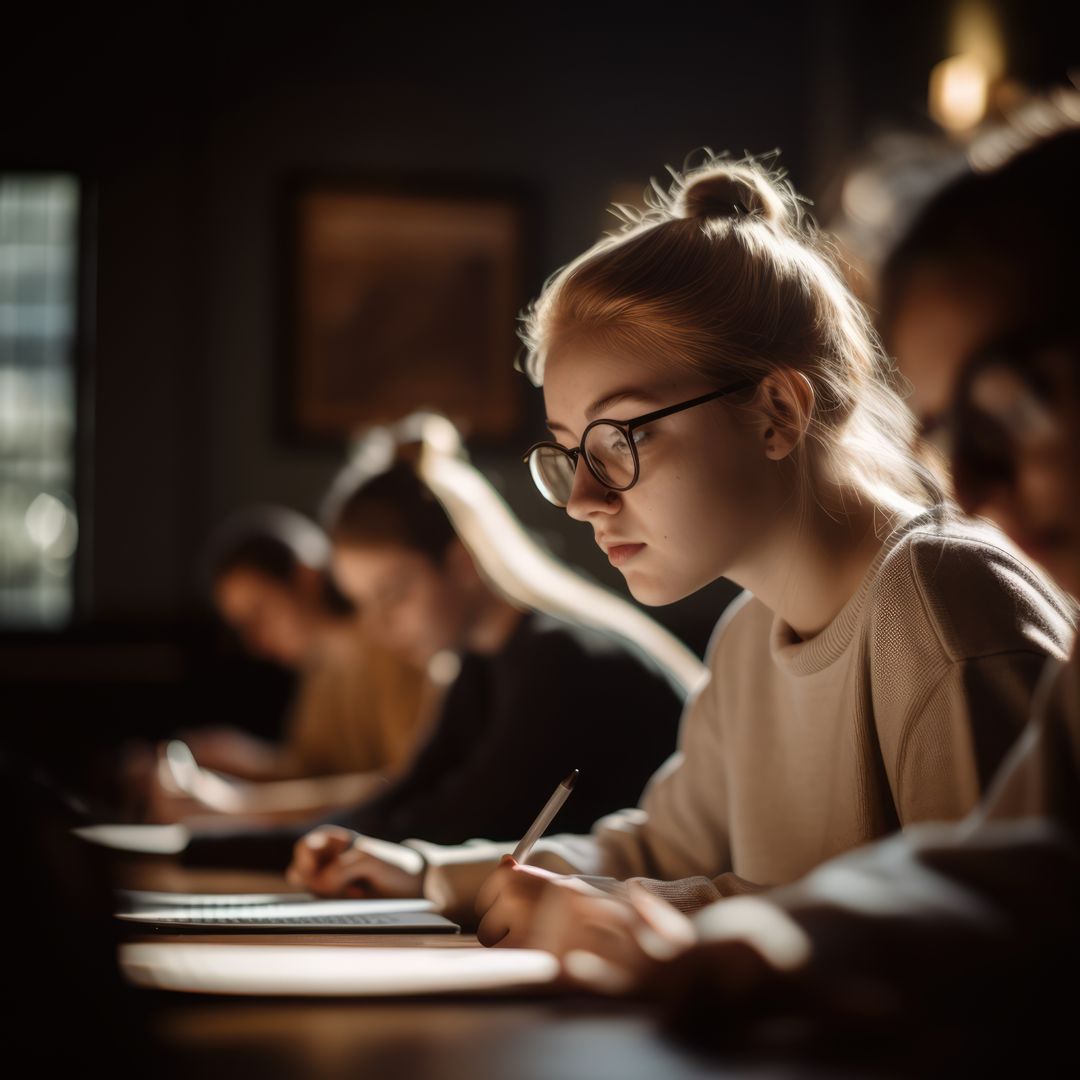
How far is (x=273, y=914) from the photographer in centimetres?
112

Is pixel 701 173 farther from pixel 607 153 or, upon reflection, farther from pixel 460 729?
pixel 607 153

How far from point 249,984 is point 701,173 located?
0.85 meters

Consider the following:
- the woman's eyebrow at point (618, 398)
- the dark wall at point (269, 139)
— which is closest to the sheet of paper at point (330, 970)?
the woman's eyebrow at point (618, 398)

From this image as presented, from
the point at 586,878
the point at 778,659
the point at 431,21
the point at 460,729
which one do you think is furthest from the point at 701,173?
the point at 431,21

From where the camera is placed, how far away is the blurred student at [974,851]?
1.82 feet

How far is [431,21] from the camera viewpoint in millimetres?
5285

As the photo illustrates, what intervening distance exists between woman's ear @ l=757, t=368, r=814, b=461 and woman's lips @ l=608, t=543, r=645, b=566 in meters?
0.14

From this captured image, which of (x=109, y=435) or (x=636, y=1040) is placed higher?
(x=109, y=435)

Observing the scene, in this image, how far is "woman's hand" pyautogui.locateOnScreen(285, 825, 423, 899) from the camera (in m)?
1.29

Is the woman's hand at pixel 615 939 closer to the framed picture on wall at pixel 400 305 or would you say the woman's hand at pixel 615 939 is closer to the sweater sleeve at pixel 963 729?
the sweater sleeve at pixel 963 729

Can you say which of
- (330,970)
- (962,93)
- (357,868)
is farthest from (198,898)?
(962,93)

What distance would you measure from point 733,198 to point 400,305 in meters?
4.09

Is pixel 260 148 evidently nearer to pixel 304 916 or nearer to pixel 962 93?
pixel 962 93

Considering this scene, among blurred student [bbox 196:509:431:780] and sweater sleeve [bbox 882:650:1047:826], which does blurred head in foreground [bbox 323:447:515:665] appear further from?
sweater sleeve [bbox 882:650:1047:826]
